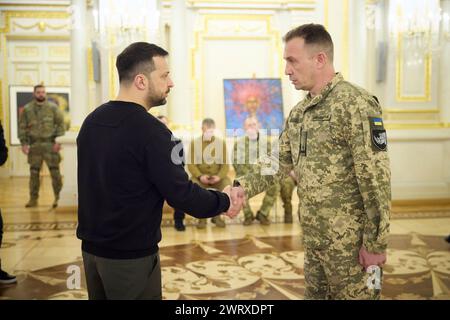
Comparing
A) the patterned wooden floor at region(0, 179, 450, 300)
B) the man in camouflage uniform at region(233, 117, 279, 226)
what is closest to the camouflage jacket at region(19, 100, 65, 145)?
the patterned wooden floor at region(0, 179, 450, 300)

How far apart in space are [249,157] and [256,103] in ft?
16.1

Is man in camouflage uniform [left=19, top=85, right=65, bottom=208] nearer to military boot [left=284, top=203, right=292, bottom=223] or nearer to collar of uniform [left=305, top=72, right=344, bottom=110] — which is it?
military boot [left=284, top=203, right=292, bottom=223]

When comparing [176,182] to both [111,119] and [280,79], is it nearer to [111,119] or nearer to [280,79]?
[111,119]

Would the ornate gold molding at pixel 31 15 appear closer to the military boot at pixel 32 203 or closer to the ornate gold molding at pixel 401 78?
the military boot at pixel 32 203

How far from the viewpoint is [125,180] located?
6.04 ft

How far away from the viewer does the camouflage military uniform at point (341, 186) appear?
6.64ft

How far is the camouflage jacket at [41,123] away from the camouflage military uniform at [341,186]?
600 centimetres

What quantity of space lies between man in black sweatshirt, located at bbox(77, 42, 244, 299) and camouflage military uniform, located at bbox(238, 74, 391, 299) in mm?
571

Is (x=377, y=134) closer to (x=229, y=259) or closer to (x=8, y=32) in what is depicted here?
(x=229, y=259)

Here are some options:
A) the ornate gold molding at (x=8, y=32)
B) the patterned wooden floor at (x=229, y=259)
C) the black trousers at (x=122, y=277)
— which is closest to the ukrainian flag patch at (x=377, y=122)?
the black trousers at (x=122, y=277)

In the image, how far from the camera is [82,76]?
702cm

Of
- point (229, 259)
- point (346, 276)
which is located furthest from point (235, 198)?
point (229, 259)
